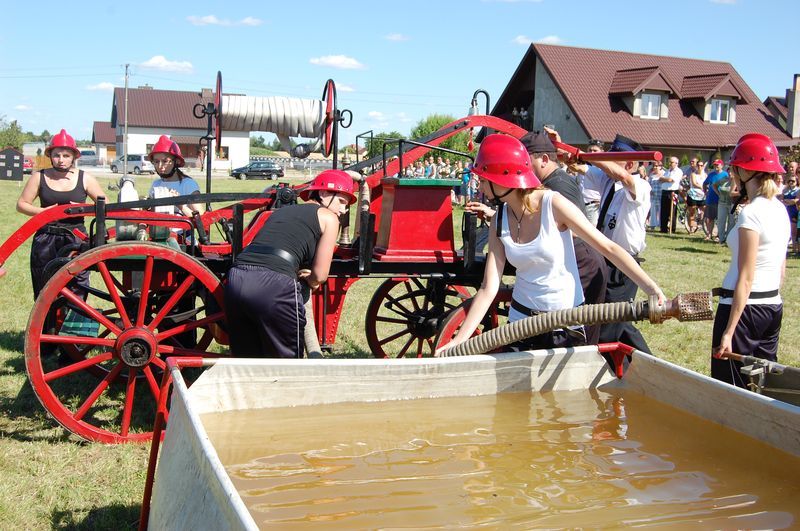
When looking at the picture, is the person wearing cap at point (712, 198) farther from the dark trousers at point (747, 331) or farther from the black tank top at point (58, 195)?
the black tank top at point (58, 195)

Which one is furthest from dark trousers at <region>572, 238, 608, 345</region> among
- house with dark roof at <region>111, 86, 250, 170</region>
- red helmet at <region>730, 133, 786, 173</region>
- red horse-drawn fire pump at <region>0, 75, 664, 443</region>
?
house with dark roof at <region>111, 86, 250, 170</region>

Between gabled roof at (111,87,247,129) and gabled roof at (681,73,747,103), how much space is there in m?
42.7

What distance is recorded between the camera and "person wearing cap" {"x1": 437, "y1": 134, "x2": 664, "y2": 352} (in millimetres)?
3703

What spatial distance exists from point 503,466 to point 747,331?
167cm

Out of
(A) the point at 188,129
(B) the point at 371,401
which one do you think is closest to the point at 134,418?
(B) the point at 371,401

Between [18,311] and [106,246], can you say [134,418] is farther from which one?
[18,311]

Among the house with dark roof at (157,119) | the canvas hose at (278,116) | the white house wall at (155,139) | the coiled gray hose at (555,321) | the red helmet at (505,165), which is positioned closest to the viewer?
the coiled gray hose at (555,321)

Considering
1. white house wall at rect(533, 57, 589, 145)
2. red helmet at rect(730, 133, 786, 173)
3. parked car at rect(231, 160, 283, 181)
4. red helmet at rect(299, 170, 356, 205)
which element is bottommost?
red helmet at rect(299, 170, 356, 205)

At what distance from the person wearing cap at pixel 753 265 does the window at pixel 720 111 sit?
3557 centimetres

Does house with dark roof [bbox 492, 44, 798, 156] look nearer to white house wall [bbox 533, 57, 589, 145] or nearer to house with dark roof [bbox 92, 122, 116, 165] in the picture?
white house wall [bbox 533, 57, 589, 145]

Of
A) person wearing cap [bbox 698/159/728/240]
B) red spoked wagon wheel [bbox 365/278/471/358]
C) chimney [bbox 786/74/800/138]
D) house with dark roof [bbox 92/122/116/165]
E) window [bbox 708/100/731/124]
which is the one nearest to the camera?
red spoked wagon wheel [bbox 365/278/471/358]

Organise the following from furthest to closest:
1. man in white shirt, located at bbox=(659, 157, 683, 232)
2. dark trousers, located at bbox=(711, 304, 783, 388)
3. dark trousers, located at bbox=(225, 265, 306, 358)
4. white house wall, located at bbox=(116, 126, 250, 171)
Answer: white house wall, located at bbox=(116, 126, 250, 171)
man in white shirt, located at bbox=(659, 157, 683, 232)
dark trousers, located at bbox=(225, 265, 306, 358)
dark trousers, located at bbox=(711, 304, 783, 388)

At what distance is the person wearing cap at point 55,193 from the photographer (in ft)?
20.3

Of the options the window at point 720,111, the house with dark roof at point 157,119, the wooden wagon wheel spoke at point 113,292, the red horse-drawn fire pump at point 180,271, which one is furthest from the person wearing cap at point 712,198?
the house with dark roof at point 157,119
